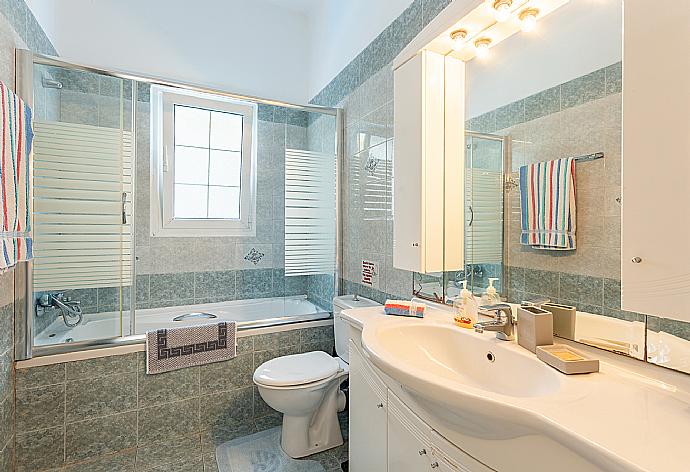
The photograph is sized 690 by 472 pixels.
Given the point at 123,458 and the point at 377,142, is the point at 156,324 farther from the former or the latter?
the point at 377,142

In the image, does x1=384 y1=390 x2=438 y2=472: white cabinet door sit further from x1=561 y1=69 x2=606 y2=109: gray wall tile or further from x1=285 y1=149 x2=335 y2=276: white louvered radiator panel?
x1=285 y1=149 x2=335 y2=276: white louvered radiator panel

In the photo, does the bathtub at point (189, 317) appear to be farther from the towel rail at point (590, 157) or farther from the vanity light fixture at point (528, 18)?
the vanity light fixture at point (528, 18)

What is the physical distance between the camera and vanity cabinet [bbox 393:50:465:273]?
1.57 m

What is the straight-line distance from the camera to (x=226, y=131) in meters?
3.00

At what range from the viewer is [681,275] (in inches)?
28.0

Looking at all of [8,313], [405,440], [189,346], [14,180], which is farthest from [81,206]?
[405,440]

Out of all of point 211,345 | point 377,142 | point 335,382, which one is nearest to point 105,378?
point 211,345

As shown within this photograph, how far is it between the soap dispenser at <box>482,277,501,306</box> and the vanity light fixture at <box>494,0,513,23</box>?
0.94 metres

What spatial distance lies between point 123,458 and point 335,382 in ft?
3.92

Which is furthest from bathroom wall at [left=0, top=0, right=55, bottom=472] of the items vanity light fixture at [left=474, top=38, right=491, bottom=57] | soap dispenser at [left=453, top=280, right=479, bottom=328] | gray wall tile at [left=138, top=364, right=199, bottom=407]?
vanity light fixture at [left=474, top=38, right=491, bottom=57]

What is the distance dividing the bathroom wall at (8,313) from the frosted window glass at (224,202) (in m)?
1.37

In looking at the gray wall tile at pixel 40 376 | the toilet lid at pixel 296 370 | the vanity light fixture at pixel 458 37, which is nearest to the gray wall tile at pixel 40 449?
the gray wall tile at pixel 40 376

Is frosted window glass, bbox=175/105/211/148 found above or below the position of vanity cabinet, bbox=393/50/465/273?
above

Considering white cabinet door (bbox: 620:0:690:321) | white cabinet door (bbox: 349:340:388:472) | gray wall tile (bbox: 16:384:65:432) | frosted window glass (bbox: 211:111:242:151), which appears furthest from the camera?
frosted window glass (bbox: 211:111:242:151)
